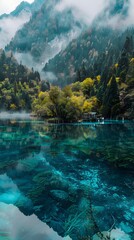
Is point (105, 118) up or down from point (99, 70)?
down

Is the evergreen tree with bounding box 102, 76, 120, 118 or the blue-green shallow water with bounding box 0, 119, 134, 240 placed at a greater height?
the evergreen tree with bounding box 102, 76, 120, 118

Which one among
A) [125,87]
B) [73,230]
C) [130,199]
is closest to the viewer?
[73,230]

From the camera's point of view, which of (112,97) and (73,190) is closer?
(73,190)

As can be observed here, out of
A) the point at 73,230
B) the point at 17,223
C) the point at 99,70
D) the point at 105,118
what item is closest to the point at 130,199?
the point at 73,230

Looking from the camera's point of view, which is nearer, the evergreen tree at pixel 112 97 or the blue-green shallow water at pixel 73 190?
the blue-green shallow water at pixel 73 190

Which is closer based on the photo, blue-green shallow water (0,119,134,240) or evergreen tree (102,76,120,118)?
blue-green shallow water (0,119,134,240)

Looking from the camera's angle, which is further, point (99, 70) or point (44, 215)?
point (99, 70)

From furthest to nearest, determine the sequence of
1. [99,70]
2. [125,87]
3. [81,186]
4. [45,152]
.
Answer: [99,70]
[125,87]
[45,152]
[81,186]

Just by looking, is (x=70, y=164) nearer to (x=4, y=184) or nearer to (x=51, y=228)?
(x=4, y=184)

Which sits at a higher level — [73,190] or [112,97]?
[112,97]

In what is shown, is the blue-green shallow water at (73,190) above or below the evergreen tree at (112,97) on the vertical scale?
below

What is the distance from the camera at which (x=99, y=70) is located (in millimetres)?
126375

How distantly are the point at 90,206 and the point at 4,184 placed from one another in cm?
594

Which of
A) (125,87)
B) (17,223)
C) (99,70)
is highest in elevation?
(99,70)
